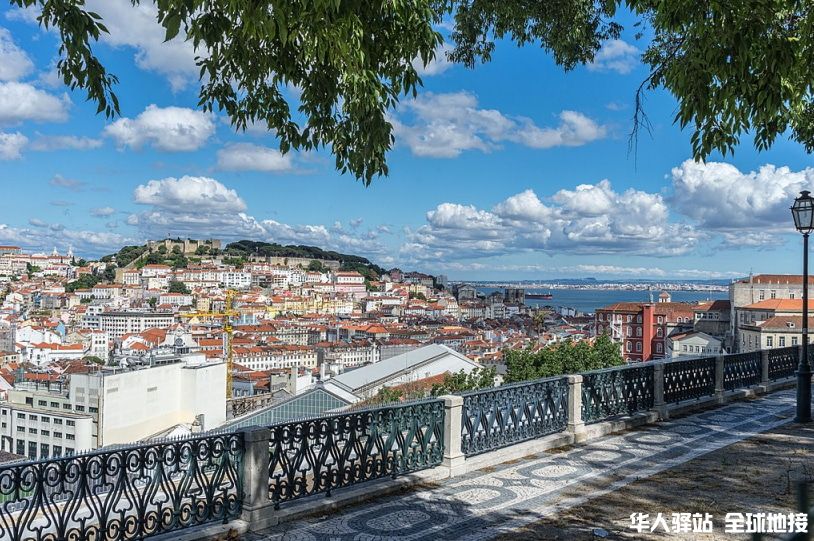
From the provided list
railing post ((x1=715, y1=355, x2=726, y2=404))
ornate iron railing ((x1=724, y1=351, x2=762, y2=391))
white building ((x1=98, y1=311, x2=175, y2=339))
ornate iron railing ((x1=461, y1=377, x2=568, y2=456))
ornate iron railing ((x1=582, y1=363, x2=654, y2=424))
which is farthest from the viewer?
white building ((x1=98, y1=311, x2=175, y2=339))

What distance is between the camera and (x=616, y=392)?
8.69 metres

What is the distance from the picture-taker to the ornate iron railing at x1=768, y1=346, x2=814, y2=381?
1267 cm

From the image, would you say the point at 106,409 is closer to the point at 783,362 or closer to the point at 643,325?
the point at 783,362

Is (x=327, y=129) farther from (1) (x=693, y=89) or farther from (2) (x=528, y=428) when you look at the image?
(2) (x=528, y=428)

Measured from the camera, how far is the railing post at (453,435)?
251 inches

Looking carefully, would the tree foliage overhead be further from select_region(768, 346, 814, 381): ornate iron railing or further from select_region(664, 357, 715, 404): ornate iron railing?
select_region(768, 346, 814, 381): ornate iron railing

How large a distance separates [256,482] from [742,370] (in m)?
9.76

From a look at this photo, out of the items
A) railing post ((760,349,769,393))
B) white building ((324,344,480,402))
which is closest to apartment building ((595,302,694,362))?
white building ((324,344,480,402))

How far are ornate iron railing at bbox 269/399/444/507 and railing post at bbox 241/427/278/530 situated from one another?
0.43 ft

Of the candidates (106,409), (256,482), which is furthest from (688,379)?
(106,409)

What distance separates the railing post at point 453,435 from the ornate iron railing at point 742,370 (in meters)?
6.53

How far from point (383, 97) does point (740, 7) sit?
6.95 feet

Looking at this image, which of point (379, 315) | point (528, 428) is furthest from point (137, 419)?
point (379, 315)

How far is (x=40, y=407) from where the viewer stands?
4100cm
